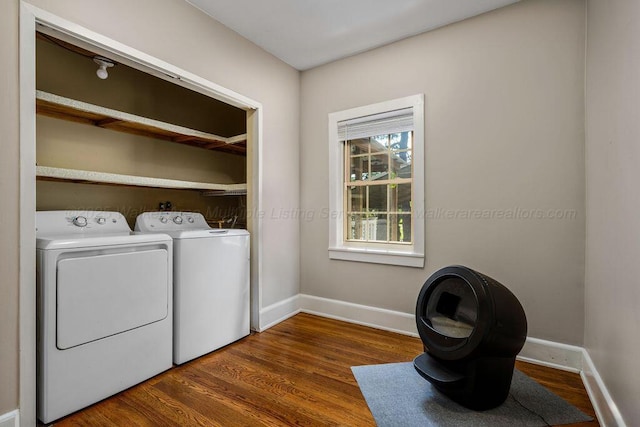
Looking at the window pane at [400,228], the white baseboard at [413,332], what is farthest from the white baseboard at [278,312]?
the window pane at [400,228]

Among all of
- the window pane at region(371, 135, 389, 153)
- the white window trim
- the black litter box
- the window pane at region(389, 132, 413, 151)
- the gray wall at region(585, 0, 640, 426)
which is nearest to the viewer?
the gray wall at region(585, 0, 640, 426)

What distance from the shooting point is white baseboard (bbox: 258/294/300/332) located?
280cm

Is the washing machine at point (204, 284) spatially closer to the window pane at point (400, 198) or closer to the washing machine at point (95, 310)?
the washing machine at point (95, 310)

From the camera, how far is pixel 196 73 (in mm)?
2238

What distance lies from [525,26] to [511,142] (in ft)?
2.65

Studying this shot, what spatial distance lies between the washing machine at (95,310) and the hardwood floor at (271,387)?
0.13 metres

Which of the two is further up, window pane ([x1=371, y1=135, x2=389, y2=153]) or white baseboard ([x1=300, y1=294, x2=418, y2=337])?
window pane ([x1=371, y1=135, x2=389, y2=153])

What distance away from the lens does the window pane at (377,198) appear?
292 centimetres

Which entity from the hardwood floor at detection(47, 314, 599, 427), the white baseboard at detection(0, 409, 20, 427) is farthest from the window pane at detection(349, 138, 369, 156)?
the white baseboard at detection(0, 409, 20, 427)

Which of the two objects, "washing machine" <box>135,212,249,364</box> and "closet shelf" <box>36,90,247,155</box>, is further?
"washing machine" <box>135,212,249,364</box>

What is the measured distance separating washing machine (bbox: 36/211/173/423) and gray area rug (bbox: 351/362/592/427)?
1359mm

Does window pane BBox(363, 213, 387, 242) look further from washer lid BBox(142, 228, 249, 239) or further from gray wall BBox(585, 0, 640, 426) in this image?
gray wall BBox(585, 0, 640, 426)

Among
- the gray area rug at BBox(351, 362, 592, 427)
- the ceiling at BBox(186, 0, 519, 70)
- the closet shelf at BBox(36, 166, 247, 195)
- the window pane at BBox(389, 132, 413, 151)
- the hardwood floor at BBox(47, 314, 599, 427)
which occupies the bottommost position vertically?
the hardwood floor at BBox(47, 314, 599, 427)

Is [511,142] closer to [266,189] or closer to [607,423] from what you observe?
[607,423]
